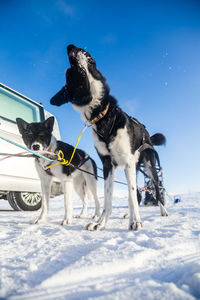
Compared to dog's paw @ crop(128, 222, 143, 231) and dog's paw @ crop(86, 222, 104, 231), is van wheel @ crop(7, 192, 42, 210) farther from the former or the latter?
dog's paw @ crop(128, 222, 143, 231)

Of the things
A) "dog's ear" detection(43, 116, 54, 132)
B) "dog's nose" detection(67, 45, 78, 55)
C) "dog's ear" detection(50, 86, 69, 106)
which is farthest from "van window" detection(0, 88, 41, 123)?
"dog's nose" detection(67, 45, 78, 55)

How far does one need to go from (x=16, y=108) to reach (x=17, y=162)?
1303 mm

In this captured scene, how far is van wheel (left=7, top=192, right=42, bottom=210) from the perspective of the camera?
4363 millimetres

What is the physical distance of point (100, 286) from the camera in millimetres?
714

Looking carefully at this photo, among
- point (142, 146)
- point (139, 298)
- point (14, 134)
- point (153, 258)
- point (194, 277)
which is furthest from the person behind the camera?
point (14, 134)

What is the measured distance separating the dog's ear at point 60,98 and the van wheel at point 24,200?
2961 millimetres

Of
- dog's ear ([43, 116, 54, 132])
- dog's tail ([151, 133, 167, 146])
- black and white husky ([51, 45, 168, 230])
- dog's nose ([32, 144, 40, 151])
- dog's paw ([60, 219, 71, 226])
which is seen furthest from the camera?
dog's tail ([151, 133, 167, 146])

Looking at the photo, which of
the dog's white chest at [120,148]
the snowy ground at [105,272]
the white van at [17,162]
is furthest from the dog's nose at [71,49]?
the white van at [17,162]

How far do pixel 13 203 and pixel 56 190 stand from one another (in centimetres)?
108

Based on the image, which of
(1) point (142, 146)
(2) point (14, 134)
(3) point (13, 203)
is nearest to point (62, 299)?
(1) point (142, 146)

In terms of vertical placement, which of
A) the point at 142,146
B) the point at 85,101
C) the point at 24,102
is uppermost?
the point at 24,102

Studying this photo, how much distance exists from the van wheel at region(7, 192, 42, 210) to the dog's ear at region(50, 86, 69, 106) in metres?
2.96

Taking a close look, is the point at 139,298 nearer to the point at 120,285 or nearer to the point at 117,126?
the point at 120,285

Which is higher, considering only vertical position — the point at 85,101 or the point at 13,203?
the point at 85,101
